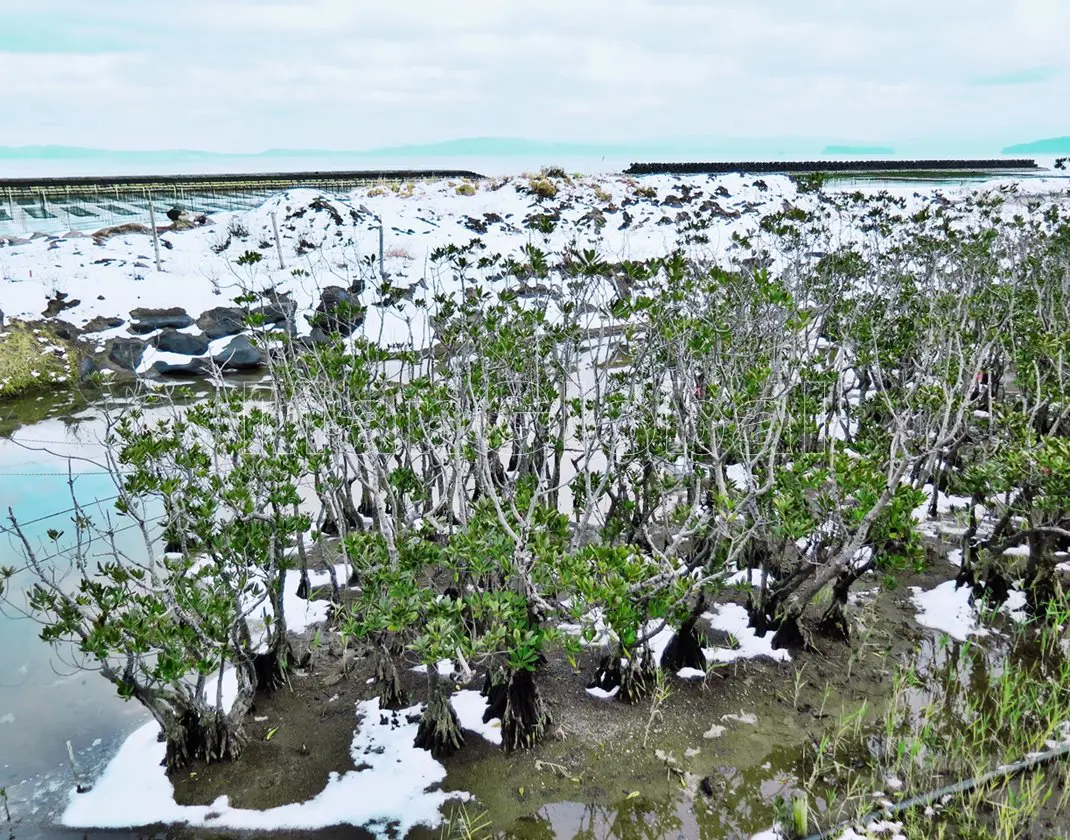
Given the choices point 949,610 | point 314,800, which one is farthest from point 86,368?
point 949,610

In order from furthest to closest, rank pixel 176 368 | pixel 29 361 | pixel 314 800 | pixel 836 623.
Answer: pixel 176 368
pixel 29 361
pixel 836 623
pixel 314 800

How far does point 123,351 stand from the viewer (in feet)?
65.8

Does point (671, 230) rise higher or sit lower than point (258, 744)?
higher

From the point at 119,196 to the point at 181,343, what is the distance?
886 inches

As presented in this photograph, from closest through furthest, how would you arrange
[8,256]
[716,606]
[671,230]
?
1. [716,606]
2. [8,256]
3. [671,230]

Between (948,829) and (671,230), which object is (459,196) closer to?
(671,230)

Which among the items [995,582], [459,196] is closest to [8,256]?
[459,196]

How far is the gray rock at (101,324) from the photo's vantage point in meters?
21.2

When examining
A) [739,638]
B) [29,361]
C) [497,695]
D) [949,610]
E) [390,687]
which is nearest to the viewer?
[497,695]

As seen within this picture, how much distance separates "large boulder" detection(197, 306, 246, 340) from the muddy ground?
15795 millimetres

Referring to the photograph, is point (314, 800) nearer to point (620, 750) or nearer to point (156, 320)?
point (620, 750)

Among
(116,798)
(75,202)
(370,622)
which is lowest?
(116,798)

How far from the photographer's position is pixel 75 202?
35781 mm

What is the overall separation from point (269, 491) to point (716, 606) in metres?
5.53
